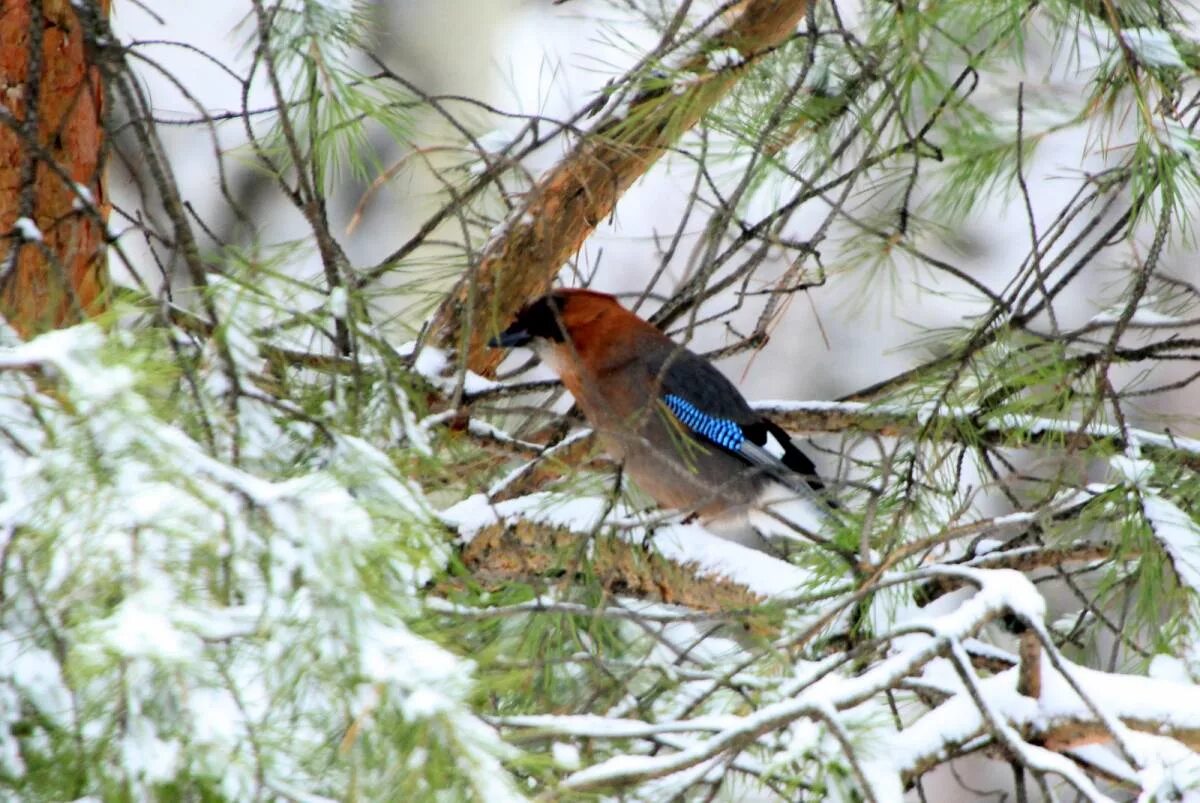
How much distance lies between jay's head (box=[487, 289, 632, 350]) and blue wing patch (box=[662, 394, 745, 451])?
28 centimetres

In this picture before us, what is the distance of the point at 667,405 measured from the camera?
3518mm

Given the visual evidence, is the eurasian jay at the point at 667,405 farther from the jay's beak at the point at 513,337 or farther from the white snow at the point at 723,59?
the white snow at the point at 723,59

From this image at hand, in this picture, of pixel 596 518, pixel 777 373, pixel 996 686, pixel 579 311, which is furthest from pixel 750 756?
pixel 777 373

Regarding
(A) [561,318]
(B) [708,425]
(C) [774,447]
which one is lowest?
(C) [774,447]

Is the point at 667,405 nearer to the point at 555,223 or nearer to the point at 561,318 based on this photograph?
the point at 561,318

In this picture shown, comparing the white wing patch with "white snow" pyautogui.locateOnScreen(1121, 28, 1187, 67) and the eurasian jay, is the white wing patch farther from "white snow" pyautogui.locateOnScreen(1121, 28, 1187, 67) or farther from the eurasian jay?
"white snow" pyautogui.locateOnScreen(1121, 28, 1187, 67)

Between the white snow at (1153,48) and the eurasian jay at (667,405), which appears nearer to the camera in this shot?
the white snow at (1153,48)

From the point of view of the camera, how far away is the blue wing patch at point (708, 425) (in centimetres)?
368

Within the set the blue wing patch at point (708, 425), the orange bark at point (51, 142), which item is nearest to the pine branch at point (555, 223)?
the blue wing patch at point (708, 425)

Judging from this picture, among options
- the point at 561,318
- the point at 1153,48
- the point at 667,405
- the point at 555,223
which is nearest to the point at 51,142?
the point at 555,223

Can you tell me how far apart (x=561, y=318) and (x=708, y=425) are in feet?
1.71

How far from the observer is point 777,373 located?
658 centimetres

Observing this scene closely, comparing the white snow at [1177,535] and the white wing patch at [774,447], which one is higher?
the white wing patch at [774,447]

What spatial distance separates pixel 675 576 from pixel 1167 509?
0.98 metres
